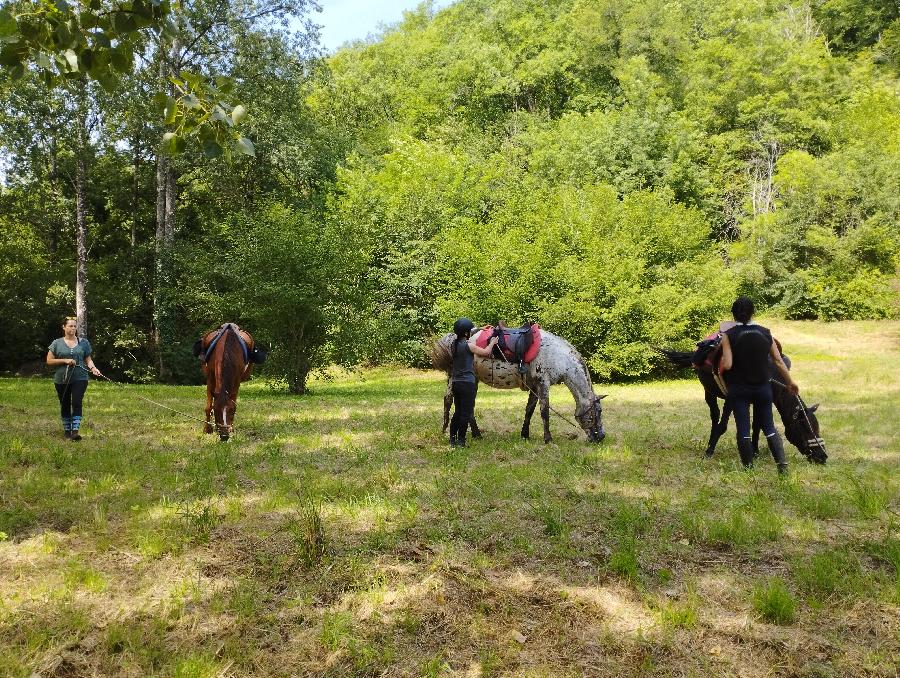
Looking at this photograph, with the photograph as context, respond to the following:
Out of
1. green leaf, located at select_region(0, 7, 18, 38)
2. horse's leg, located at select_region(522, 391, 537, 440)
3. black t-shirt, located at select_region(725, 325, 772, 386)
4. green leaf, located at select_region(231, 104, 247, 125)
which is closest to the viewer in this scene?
green leaf, located at select_region(0, 7, 18, 38)

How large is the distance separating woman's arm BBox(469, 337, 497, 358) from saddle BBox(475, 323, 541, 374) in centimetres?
9

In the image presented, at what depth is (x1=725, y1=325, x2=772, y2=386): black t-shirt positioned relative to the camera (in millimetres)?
7496

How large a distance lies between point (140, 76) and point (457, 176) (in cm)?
1723

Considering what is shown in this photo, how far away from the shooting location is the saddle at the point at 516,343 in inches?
395

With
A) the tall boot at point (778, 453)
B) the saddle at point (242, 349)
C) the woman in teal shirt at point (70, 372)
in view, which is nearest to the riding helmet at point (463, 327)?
the saddle at point (242, 349)

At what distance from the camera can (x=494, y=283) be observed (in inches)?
1080

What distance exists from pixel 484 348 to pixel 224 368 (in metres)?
4.21

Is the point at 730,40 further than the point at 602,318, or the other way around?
the point at 730,40

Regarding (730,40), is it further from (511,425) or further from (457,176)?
(511,425)

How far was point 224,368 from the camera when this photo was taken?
9.45m

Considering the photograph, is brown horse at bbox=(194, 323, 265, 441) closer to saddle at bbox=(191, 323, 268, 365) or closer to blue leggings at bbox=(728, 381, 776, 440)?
saddle at bbox=(191, 323, 268, 365)

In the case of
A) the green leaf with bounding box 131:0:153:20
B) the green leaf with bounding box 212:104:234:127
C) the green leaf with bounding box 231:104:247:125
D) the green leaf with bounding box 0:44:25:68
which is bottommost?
the green leaf with bounding box 231:104:247:125

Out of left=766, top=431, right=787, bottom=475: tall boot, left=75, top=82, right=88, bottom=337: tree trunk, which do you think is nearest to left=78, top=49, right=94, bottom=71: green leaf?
left=766, top=431, right=787, bottom=475: tall boot

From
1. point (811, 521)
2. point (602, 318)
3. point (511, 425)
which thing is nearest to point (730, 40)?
point (602, 318)
